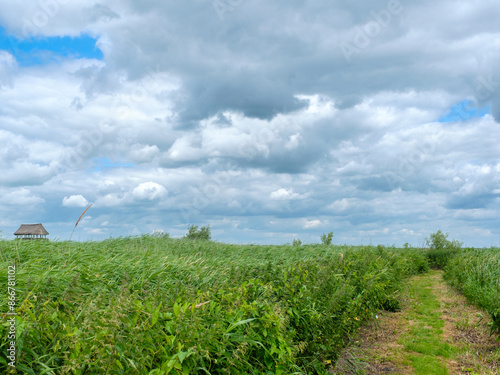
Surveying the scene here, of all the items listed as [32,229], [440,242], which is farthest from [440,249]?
[32,229]

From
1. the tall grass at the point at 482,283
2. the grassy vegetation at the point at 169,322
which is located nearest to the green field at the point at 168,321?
the grassy vegetation at the point at 169,322

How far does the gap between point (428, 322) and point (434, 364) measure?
3.46 meters

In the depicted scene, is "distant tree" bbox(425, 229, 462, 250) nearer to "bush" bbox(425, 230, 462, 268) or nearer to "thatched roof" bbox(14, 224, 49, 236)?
"bush" bbox(425, 230, 462, 268)

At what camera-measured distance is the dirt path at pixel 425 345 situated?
6793mm

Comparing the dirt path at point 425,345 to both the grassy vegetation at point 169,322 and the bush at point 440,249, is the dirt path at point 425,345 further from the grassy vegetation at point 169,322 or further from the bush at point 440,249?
the bush at point 440,249

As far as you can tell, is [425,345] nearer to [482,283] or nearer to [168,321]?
[482,283]

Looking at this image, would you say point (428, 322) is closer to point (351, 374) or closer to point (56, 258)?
point (351, 374)

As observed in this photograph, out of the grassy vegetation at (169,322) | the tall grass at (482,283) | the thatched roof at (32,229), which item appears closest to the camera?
the grassy vegetation at (169,322)

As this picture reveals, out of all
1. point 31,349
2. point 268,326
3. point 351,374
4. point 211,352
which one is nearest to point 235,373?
point 211,352

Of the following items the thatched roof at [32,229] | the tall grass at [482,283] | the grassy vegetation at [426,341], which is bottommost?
the grassy vegetation at [426,341]

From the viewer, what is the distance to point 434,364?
7.13 metres

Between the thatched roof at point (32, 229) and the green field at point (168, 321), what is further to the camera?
the thatched roof at point (32, 229)

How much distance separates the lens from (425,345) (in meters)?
8.20

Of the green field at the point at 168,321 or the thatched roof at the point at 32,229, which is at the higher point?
the thatched roof at the point at 32,229
